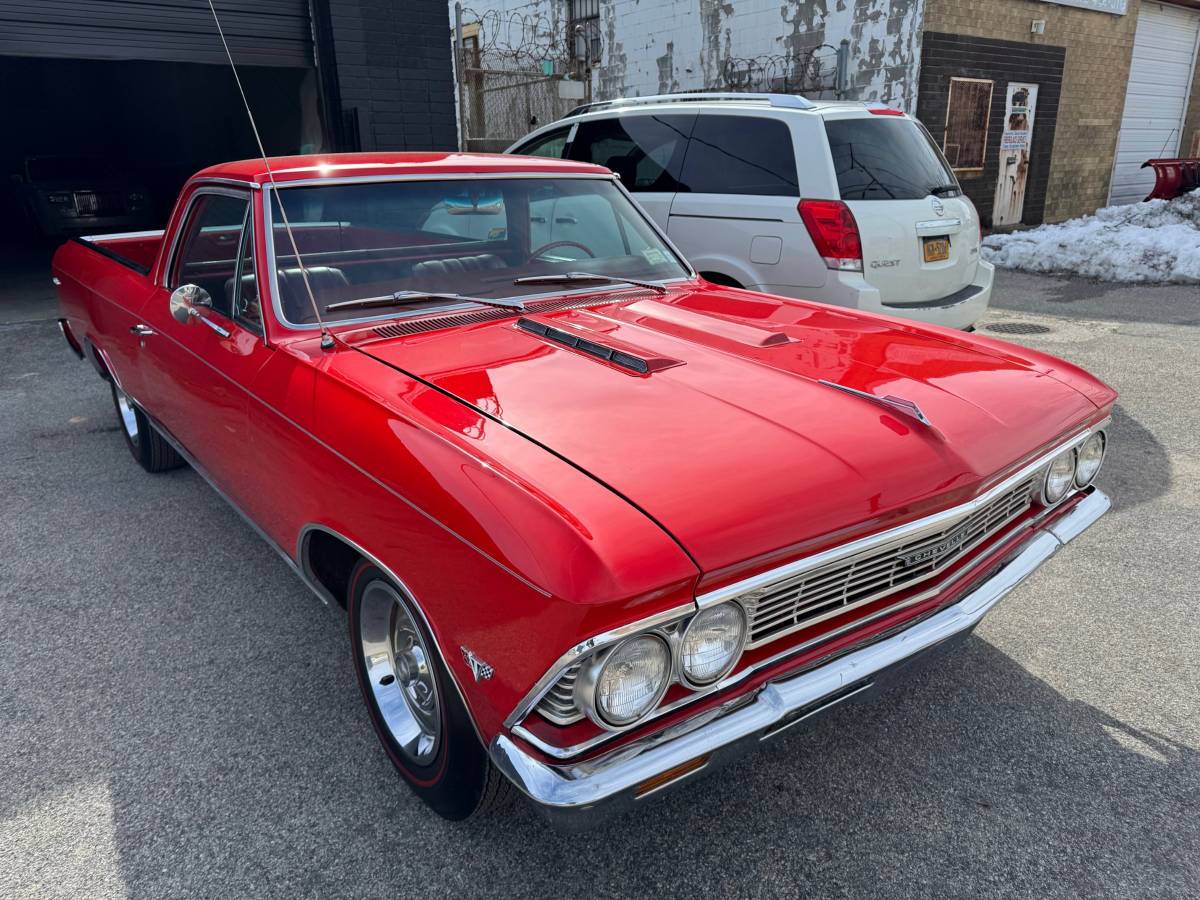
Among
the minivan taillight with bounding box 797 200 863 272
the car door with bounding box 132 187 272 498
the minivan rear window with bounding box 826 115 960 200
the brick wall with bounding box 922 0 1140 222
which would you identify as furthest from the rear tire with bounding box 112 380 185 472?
the brick wall with bounding box 922 0 1140 222

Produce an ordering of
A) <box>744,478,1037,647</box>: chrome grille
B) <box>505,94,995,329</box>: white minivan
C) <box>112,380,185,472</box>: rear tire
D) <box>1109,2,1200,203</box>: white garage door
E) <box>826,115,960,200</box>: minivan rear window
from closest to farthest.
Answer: <box>744,478,1037,647</box>: chrome grille
<box>112,380,185,472</box>: rear tire
<box>505,94,995,329</box>: white minivan
<box>826,115,960,200</box>: minivan rear window
<box>1109,2,1200,203</box>: white garage door

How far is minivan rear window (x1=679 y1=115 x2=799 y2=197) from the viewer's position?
546cm

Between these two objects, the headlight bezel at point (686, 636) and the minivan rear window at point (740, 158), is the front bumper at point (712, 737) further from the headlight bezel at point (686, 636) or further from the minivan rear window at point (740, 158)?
the minivan rear window at point (740, 158)

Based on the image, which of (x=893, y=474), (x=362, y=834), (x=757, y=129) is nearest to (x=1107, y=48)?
(x=757, y=129)

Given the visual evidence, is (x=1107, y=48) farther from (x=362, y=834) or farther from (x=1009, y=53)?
(x=362, y=834)

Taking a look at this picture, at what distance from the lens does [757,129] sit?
5.62 metres

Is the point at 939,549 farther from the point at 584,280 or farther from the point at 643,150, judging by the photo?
the point at 643,150

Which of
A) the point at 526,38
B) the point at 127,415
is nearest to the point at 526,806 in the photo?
the point at 127,415

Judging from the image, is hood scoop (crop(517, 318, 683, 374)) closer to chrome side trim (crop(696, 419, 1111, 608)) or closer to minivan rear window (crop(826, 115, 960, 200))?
chrome side trim (crop(696, 419, 1111, 608))

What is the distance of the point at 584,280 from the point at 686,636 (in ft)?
6.24

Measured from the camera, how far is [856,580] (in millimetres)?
2039

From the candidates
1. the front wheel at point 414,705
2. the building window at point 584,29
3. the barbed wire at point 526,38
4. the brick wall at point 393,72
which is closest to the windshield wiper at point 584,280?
the front wheel at point 414,705

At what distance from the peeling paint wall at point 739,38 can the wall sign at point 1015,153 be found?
2549 millimetres

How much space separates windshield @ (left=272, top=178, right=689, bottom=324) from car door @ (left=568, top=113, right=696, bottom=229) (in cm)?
240
